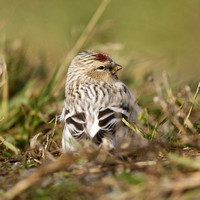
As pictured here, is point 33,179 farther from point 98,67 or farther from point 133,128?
point 98,67

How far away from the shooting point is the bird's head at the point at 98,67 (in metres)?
4.67

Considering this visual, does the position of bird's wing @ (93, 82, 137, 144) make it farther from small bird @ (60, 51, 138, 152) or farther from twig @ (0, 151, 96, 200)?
twig @ (0, 151, 96, 200)

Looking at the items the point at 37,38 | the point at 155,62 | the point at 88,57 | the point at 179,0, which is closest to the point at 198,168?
the point at 88,57

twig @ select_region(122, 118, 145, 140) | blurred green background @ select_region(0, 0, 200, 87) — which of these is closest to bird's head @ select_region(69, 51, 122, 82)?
twig @ select_region(122, 118, 145, 140)

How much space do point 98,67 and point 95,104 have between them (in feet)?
2.38

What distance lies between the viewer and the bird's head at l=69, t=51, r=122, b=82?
467 cm

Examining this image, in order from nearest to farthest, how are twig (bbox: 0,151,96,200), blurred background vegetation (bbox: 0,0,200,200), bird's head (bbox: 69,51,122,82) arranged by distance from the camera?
twig (bbox: 0,151,96,200) → blurred background vegetation (bbox: 0,0,200,200) → bird's head (bbox: 69,51,122,82)

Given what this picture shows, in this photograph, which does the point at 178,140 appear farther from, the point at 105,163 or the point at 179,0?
the point at 179,0

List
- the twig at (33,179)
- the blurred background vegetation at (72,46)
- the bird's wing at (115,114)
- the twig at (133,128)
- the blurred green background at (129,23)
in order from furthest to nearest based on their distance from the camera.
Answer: the blurred green background at (129,23), the blurred background vegetation at (72,46), the bird's wing at (115,114), the twig at (133,128), the twig at (33,179)

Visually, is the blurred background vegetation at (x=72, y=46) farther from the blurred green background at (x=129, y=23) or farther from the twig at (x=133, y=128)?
the twig at (x=133, y=128)

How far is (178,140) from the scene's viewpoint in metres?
3.51

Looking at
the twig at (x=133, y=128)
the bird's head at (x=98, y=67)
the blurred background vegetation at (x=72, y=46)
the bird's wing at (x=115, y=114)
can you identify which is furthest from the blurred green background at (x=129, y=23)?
the twig at (x=133, y=128)

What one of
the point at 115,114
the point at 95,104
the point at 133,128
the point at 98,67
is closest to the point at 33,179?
the point at 133,128

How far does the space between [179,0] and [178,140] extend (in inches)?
349
